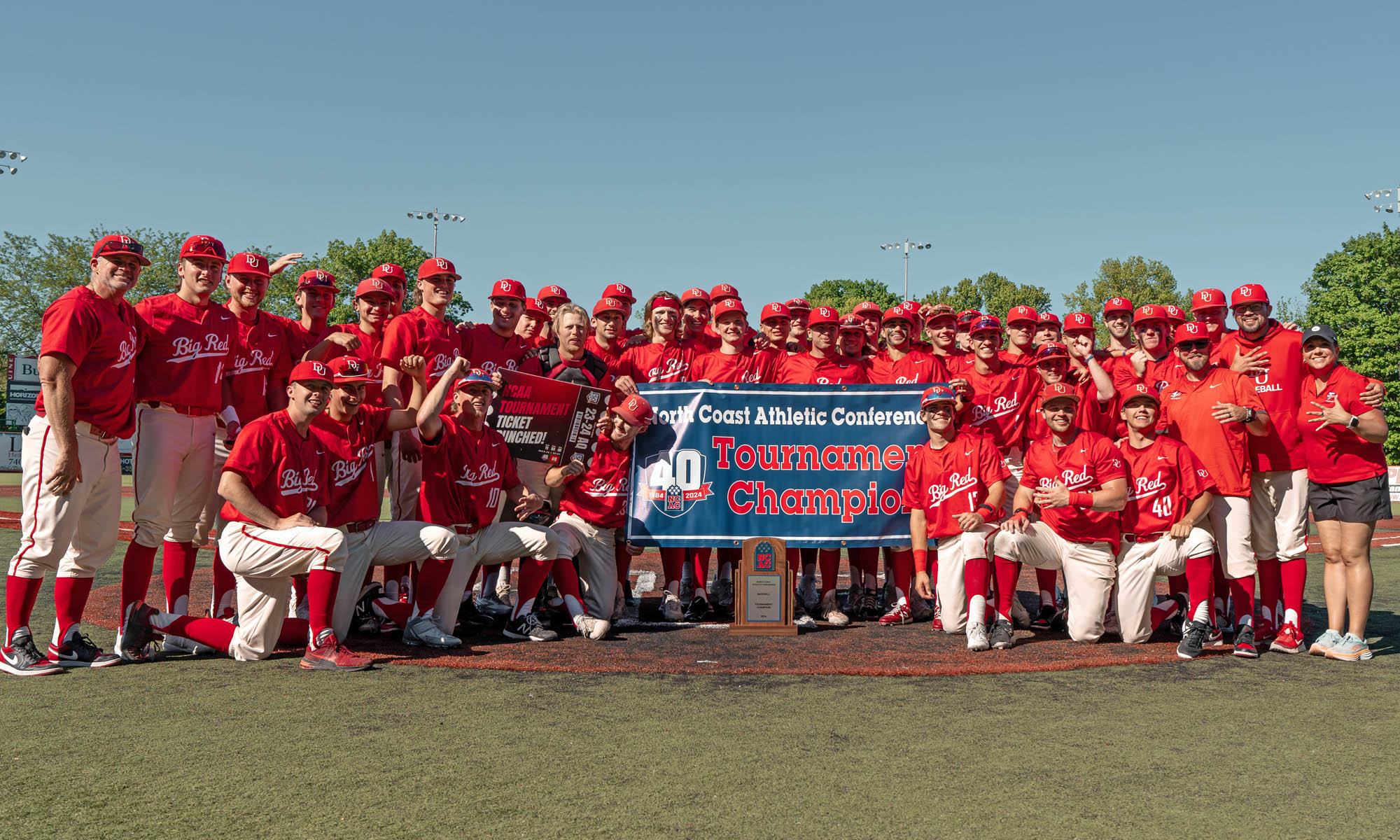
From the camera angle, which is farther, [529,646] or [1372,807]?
[529,646]

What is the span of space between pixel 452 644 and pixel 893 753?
3304 mm

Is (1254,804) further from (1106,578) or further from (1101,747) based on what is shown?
(1106,578)

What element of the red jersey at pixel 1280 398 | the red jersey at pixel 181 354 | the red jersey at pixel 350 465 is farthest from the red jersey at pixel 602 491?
the red jersey at pixel 1280 398

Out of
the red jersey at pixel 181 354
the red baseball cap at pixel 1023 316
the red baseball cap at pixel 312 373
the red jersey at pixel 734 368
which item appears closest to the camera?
the red baseball cap at pixel 312 373

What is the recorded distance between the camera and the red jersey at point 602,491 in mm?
7367

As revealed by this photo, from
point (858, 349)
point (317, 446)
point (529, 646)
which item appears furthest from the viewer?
point (858, 349)

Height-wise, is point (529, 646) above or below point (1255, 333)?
below

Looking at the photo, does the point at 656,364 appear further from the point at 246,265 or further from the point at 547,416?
the point at 246,265

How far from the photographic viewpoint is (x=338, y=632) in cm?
618

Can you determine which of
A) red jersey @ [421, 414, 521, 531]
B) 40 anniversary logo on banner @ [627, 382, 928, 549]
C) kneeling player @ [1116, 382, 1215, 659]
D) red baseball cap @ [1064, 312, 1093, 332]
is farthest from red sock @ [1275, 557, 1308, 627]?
red jersey @ [421, 414, 521, 531]

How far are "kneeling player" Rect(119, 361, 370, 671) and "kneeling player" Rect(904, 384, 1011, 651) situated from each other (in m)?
3.96

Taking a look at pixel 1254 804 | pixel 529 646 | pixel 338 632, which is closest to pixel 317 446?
pixel 338 632

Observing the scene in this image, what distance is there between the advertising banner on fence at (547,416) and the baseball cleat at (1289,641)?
193 inches

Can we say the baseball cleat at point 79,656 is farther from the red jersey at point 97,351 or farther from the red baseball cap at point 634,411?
the red baseball cap at point 634,411
